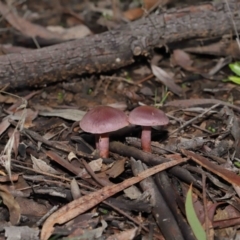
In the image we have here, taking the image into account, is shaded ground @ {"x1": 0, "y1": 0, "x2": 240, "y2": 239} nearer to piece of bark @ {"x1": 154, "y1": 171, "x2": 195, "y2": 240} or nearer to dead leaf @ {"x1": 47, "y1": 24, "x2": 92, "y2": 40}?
piece of bark @ {"x1": 154, "y1": 171, "x2": 195, "y2": 240}

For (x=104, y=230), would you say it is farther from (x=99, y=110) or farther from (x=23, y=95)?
(x=23, y=95)

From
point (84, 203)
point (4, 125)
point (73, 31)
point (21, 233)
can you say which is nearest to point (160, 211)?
point (84, 203)

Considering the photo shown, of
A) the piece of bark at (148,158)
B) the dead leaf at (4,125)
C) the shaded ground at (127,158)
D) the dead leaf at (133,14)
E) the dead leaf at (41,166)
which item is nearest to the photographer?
the shaded ground at (127,158)

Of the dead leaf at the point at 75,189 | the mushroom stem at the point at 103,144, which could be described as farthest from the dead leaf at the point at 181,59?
the dead leaf at the point at 75,189

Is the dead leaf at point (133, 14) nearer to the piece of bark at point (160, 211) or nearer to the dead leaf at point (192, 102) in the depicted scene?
the dead leaf at point (192, 102)

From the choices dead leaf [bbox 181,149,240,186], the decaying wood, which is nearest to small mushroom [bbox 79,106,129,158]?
dead leaf [bbox 181,149,240,186]

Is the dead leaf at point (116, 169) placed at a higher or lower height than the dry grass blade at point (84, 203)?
lower

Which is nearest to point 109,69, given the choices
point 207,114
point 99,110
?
point 207,114

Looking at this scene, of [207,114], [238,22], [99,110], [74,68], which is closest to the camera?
[99,110]
